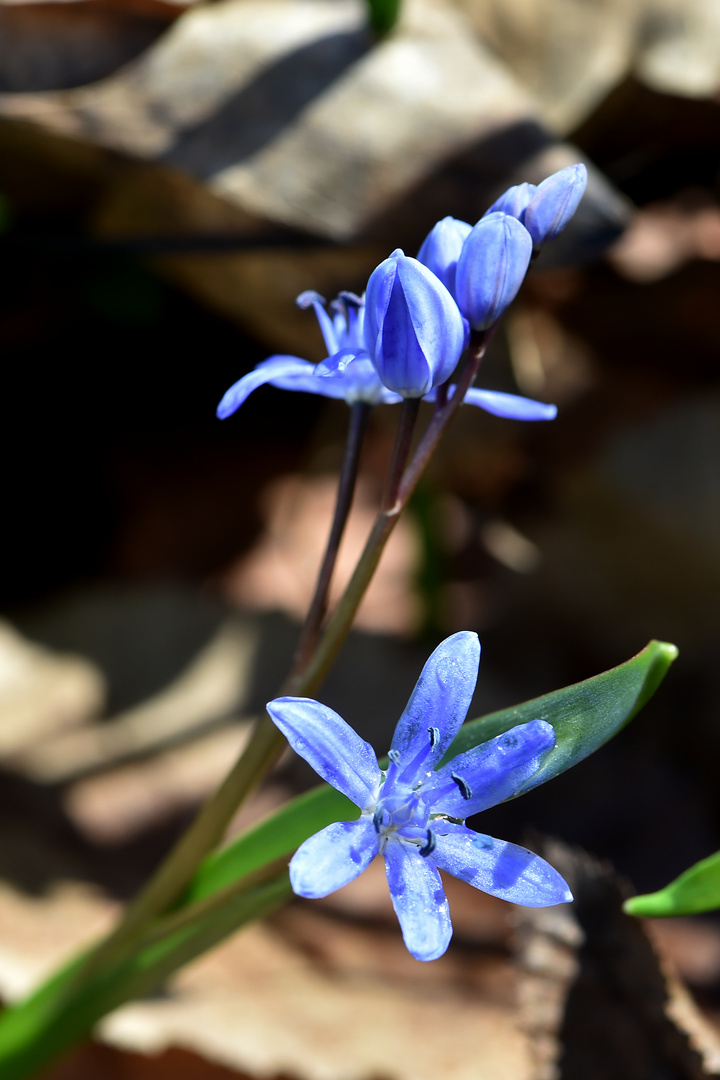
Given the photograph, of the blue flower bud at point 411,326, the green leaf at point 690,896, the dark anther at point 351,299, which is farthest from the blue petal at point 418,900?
the dark anther at point 351,299

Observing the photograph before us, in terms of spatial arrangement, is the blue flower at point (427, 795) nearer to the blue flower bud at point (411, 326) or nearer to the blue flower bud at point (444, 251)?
the blue flower bud at point (411, 326)

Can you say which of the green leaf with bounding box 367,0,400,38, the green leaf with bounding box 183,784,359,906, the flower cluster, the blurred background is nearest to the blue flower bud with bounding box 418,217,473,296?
the flower cluster

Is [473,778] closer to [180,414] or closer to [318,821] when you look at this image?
[318,821]

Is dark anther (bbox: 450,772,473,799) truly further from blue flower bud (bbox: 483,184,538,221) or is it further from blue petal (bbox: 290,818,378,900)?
blue flower bud (bbox: 483,184,538,221)

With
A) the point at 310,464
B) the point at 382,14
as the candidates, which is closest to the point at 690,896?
the point at 382,14

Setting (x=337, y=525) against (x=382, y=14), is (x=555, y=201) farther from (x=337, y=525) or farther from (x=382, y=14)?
(x=382, y=14)

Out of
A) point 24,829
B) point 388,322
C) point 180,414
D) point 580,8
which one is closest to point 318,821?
point 388,322
